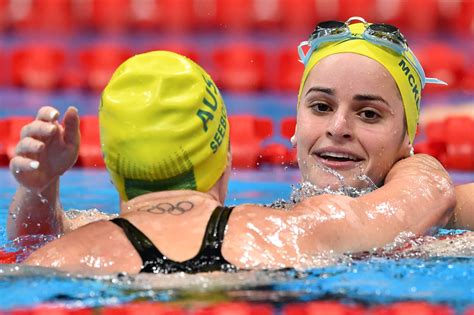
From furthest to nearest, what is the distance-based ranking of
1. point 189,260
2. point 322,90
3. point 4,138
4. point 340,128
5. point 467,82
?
point 467,82
point 4,138
point 322,90
point 340,128
point 189,260

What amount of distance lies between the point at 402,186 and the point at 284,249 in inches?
23.4

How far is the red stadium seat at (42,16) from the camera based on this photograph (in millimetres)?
7078

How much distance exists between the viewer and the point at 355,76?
132 inches

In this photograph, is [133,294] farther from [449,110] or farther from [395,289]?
[449,110]

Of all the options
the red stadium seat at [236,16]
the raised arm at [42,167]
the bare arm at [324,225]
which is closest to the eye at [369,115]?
the bare arm at [324,225]

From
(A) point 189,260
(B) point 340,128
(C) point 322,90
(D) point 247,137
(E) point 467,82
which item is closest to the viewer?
(A) point 189,260

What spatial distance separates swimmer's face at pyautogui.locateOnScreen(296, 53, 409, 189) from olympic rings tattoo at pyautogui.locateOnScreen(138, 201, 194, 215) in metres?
1.00

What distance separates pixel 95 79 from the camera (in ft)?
22.3

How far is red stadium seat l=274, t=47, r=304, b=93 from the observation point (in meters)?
6.72

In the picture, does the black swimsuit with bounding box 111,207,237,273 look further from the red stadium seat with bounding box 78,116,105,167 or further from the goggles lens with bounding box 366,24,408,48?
the red stadium seat with bounding box 78,116,105,167

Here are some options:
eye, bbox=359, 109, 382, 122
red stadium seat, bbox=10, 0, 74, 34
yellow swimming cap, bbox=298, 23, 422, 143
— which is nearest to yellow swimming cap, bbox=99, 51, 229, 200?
eye, bbox=359, 109, 382, 122

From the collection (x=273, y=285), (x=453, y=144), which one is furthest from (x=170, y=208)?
(x=453, y=144)

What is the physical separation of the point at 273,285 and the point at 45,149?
76 centimetres

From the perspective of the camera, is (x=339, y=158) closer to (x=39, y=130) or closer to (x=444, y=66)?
(x=39, y=130)
